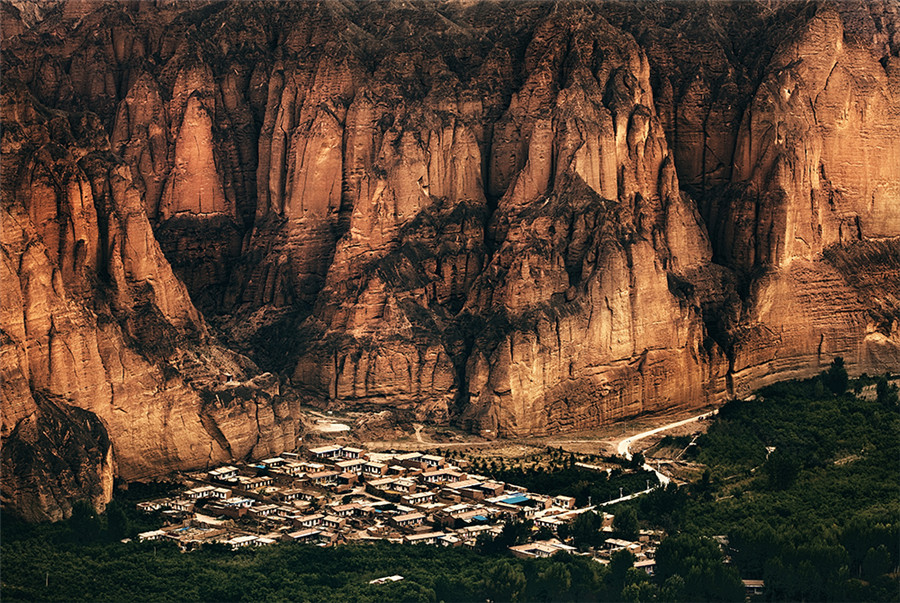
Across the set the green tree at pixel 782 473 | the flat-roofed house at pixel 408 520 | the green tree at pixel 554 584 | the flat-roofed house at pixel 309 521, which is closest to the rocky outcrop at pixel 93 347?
the flat-roofed house at pixel 309 521

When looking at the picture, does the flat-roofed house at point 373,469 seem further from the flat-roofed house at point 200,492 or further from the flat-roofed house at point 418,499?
the flat-roofed house at point 200,492

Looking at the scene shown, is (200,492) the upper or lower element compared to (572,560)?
upper

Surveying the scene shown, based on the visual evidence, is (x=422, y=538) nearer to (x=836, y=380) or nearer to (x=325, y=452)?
(x=325, y=452)

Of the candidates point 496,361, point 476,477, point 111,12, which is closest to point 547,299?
point 496,361

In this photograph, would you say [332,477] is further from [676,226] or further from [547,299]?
[676,226]

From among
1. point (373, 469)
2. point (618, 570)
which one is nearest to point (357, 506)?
point (373, 469)

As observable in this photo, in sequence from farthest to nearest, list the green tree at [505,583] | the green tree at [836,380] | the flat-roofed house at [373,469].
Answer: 1. the green tree at [836,380]
2. the flat-roofed house at [373,469]
3. the green tree at [505,583]
